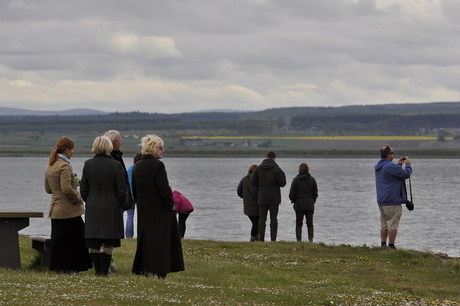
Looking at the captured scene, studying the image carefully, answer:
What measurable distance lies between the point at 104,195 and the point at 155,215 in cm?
72

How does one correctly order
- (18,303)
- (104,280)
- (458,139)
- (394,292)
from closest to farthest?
(18,303) → (104,280) → (394,292) → (458,139)

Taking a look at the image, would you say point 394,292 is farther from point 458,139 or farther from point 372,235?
point 458,139

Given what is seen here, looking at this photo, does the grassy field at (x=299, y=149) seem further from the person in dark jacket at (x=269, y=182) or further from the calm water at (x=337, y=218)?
the person in dark jacket at (x=269, y=182)

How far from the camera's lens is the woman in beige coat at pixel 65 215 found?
9336 mm

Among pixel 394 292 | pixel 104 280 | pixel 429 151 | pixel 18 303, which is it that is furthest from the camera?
pixel 429 151

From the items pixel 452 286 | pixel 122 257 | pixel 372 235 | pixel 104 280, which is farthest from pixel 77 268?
pixel 372 235

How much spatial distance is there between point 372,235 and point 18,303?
23228 mm

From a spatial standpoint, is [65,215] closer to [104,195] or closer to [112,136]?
[104,195]

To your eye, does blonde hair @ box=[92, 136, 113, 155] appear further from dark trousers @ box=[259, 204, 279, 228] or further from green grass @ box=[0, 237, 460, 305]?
dark trousers @ box=[259, 204, 279, 228]

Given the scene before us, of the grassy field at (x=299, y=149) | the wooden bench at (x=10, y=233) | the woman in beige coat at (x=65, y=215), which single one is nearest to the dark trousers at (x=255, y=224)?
the woman in beige coat at (x=65, y=215)

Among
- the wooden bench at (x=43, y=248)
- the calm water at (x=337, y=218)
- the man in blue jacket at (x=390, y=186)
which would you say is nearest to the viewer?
the wooden bench at (x=43, y=248)

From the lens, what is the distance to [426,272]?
1206 centimetres

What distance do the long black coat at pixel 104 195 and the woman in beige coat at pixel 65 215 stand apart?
343mm

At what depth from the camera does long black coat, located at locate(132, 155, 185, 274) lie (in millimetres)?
9000
